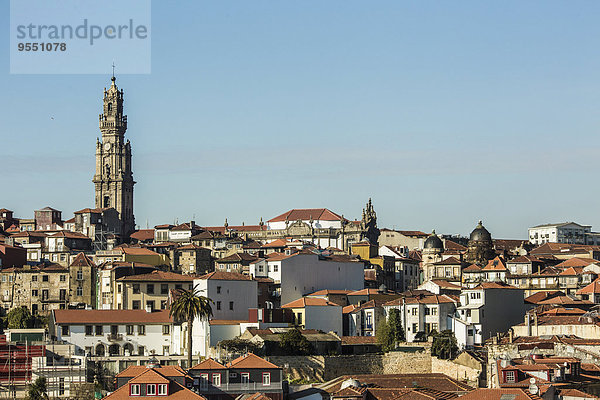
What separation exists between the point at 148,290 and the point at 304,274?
14187mm

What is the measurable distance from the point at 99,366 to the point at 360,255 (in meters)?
58.4

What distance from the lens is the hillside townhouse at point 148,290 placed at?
10462cm

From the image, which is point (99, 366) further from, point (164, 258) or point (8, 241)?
point (8, 241)

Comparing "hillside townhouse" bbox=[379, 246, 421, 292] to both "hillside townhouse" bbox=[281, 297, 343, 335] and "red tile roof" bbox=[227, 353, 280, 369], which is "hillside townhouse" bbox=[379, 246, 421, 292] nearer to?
"hillside townhouse" bbox=[281, 297, 343, 335]

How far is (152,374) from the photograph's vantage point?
71438mm

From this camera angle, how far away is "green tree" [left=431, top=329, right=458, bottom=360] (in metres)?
89.1

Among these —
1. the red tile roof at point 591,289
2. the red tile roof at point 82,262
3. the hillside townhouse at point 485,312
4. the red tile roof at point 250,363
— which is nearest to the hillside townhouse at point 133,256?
the red tile roof at point 82,262

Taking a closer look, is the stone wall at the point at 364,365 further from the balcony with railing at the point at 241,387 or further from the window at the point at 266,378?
the balcony with railing at the point at 241,387

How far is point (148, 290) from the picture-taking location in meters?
105

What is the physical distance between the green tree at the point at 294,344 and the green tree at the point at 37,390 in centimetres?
1832

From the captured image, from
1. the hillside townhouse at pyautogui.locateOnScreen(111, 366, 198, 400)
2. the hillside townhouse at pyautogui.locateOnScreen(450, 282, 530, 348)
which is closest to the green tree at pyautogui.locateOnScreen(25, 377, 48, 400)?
the hillside townhouse at pyautogui.locateOnScreen(111, 366, 198, 400)

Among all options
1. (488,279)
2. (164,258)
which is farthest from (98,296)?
(488,279)

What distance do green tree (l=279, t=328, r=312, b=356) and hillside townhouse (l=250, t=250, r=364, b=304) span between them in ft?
57.0

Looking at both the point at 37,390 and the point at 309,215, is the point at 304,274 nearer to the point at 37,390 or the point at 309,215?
the point at 37,390
